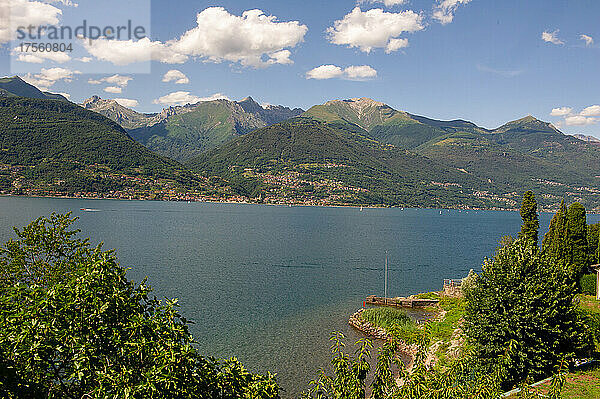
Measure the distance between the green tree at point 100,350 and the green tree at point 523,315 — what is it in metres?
16.6

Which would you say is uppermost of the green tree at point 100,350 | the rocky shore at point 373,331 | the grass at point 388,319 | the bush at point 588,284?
the green tree at point 100,350

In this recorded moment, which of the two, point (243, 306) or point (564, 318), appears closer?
point (564, 318)

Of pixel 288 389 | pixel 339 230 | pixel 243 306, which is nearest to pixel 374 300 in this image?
pixel 243 306

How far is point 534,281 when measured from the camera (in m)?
21.8

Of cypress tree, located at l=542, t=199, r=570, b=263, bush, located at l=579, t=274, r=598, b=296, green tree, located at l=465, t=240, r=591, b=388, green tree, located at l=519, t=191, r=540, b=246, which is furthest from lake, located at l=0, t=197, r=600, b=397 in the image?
bush, located at l=579, t=274, r=598, b=296

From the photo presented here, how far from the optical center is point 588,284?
1709 inches

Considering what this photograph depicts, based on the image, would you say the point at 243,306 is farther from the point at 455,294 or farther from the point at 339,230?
the point at 339,230

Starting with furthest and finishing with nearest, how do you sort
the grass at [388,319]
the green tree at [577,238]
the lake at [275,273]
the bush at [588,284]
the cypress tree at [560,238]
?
the cypress tree at [560,238], the green tree at [577,238], the grass at [388,319], the bush at [588,284], the lake at [275,273]

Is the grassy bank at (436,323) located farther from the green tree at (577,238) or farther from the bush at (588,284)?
the green tree at (577,238)

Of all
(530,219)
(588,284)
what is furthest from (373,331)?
(588,284)

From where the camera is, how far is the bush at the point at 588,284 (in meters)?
43.1

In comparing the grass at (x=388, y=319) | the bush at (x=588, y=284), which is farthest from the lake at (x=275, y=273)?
the bush at (x=588, y=284)

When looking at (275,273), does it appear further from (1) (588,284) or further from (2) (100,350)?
(2) (100,350)

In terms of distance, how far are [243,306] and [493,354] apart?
37.0m
